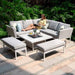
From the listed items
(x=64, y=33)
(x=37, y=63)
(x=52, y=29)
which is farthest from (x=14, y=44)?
(x=52, y=29)

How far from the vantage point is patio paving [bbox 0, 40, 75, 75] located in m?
4.13

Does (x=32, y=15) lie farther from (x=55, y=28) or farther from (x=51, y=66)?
(x=51, y=66)

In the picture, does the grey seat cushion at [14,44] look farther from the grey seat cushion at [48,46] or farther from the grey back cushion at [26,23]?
the grey back cushion at [26,23]

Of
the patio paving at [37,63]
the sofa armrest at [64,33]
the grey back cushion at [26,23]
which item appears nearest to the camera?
the patio paving at [37,63]

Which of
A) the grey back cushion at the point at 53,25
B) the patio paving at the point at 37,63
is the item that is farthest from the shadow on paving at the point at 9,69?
the grey back cushion at the point at 53,25

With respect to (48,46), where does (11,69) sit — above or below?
below

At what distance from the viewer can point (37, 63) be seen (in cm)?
460

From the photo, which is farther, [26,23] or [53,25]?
[26,23]

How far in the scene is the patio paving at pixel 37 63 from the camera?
4129mm

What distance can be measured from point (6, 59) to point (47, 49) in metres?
1.59

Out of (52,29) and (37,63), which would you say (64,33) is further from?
(37,63)

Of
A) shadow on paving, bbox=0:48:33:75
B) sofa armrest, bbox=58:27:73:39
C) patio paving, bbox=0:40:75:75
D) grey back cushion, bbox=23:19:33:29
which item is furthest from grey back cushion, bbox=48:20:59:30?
shadow on paving, bbox=0:48:33:75

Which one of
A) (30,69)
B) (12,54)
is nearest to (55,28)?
(12,54)

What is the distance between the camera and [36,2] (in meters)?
9.34
